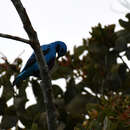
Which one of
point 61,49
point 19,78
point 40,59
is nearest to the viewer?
point 40,59

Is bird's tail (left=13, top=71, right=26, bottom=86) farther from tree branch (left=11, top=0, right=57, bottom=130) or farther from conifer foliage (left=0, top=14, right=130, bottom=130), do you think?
tree branch (left=11, top=0, right=57, bottom=130)

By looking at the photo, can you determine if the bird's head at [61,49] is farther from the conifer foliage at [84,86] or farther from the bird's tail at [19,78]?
the bird's tail at [19,78]

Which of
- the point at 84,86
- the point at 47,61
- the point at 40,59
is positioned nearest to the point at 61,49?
the point at 47,61

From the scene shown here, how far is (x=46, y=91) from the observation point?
2588 mm

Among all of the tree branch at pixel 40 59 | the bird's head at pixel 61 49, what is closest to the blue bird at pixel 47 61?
the bird's head at pixel 61 49

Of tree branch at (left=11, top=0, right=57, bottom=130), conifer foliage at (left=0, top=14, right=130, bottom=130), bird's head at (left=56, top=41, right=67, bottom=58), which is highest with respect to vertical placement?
bird's head at (left=56, top=41, right=67, bottom=58)

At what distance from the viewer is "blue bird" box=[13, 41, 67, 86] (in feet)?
14.7

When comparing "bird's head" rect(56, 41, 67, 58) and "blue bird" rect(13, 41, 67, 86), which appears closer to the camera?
"blue bird" rect(13, 41, 67, 86)

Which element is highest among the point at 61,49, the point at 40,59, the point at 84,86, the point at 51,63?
the point at 61,49

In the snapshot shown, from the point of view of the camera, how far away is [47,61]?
16.1ft

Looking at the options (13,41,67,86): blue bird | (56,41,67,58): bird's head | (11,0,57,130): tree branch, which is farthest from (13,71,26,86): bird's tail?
(11,0,57,130): tree branch

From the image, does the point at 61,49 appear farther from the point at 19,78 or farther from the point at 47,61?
the point at 19,78

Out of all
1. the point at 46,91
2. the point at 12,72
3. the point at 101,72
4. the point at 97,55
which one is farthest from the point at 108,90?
the point at 46,91

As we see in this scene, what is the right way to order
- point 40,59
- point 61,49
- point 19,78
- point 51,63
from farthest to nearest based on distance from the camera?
point 61,49
point 51,63
point 19,78
point 40,59
